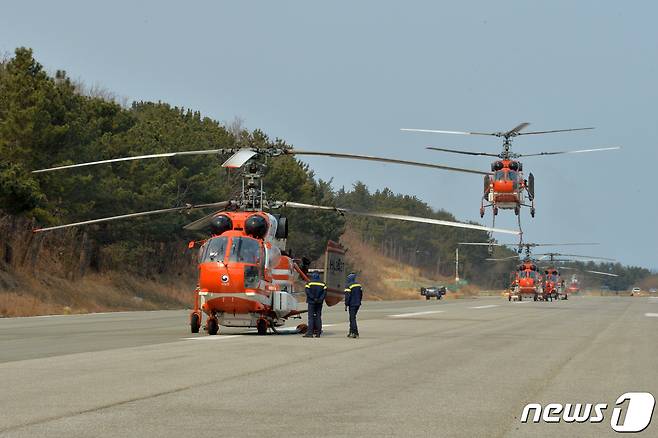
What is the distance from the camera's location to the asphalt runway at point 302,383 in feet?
33.2

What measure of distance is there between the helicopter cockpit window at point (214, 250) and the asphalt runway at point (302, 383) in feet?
6.87

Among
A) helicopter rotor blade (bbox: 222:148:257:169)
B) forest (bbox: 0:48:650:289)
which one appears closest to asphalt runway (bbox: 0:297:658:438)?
helicopter rotor blade (bbox: 222:148:257:169)

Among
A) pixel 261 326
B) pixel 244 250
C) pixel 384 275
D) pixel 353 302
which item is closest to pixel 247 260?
pixel 244 250

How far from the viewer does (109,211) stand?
5322 cm

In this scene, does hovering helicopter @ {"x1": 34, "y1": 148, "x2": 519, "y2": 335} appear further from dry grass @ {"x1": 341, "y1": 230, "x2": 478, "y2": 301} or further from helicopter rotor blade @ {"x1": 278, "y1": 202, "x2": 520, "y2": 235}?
dry grass @ {"x1": 341, "y1": 230, "x2": 478, "y2": 301}

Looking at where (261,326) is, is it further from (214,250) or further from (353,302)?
(214,250)

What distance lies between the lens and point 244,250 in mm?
24734

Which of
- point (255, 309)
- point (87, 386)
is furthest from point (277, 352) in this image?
point (87, 386)

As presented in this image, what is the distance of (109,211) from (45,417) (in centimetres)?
4393

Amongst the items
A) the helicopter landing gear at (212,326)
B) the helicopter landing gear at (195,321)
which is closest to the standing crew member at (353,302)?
the helicopter landing gear at (212,326)

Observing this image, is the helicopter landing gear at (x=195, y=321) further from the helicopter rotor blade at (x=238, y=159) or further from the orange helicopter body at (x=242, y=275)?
the helicopter rotor blade at (x=238, y=159)

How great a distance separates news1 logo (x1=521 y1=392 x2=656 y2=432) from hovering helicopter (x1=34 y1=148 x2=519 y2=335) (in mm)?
11190

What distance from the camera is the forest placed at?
151ft

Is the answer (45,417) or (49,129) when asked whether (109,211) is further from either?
(45,417)
